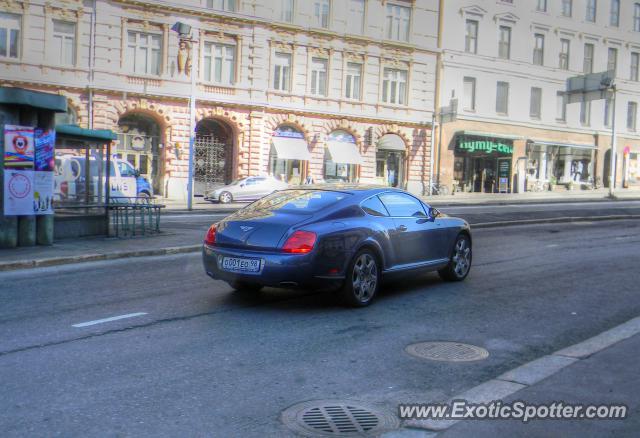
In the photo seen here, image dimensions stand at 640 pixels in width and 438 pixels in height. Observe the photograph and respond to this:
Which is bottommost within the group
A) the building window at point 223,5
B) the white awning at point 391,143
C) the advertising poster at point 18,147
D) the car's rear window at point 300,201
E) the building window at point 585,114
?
the car's rear window at point 300,201

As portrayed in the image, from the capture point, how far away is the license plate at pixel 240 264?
7848 mm

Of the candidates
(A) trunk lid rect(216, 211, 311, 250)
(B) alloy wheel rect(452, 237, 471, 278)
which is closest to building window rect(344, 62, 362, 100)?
(B) alloy wheel rect(452, 237, 471, 278)

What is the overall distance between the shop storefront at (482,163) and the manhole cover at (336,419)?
43290mm

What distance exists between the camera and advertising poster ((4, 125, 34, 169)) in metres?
12.6

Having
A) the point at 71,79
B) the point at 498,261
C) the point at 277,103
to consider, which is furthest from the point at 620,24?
the point at 498,261

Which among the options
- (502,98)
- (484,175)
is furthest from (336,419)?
(502,98)

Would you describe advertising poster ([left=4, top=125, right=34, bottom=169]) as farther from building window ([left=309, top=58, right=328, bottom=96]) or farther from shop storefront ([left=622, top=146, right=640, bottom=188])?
shop storefront ([left=622, top=146, right=640, bottom=188])

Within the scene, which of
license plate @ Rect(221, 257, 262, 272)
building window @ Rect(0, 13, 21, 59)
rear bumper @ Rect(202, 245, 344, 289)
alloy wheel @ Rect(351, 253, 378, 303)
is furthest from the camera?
building window @ Rect(0, 13, 21, 59)

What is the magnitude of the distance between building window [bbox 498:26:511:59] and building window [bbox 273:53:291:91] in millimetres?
16318

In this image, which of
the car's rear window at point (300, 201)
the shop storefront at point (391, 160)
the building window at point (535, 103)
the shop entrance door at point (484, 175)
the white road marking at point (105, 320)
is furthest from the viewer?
the building window at point (535, 103)

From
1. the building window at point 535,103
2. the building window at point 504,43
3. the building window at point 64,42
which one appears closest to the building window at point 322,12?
the building window at point 504,43

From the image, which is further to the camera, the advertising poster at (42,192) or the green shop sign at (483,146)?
the green shop sign at (483,146)

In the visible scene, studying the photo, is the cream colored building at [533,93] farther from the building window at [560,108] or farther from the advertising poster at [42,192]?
the advertising poster at [42,192]

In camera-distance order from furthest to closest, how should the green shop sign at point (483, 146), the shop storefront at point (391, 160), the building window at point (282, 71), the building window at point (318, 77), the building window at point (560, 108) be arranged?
the building window at point (560, 108), the green shop sign at point (483, 146), the shop storefront at point (391, 160), the building window at point (318, 77), the building window at point (282, 71)
